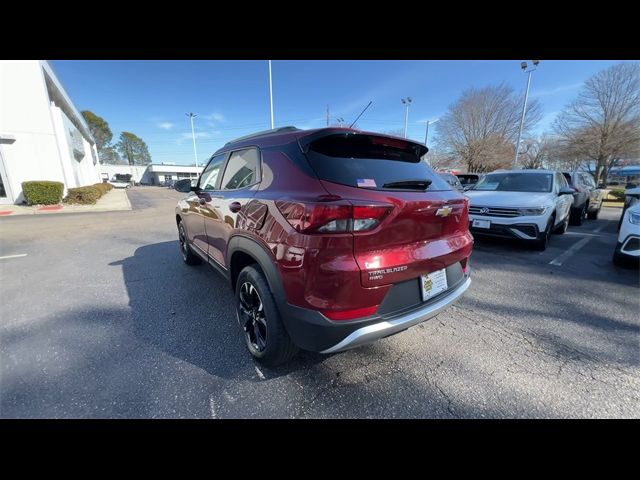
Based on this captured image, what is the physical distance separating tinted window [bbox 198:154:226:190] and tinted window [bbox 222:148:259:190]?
0.31 metres

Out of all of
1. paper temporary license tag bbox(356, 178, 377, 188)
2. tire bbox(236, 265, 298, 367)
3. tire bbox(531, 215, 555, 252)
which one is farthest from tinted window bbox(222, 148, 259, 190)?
tire bbox(531, 215, 555, 252)

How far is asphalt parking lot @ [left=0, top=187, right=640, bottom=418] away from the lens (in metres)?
1.78

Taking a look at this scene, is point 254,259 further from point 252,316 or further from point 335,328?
point 335,328

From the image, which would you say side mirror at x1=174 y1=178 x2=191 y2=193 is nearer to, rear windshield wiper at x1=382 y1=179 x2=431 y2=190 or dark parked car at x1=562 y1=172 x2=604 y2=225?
rear windshield wiper at x1=382 y1=179 x2=431 y2=190

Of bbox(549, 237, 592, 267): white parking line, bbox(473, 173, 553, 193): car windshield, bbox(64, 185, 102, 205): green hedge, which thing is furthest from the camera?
bbox(64, 185, 102, 205): green hedge

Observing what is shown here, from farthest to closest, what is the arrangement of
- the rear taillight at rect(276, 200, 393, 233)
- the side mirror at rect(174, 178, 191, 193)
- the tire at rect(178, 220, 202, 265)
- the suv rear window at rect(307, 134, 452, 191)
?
the tire at rect(178, 220, 202, 265) → the side mirror at rect(174, 178, 191, 193) → the suv rear window at rect(307, 134, 452, 191) → the rear taillight at rect(276, 200, 393, 233)

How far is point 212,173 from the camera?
132 inches

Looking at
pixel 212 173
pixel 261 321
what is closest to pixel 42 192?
pixel 212 173

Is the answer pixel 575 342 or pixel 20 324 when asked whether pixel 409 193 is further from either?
pixel 20 324

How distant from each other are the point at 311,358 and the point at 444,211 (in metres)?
1.58
